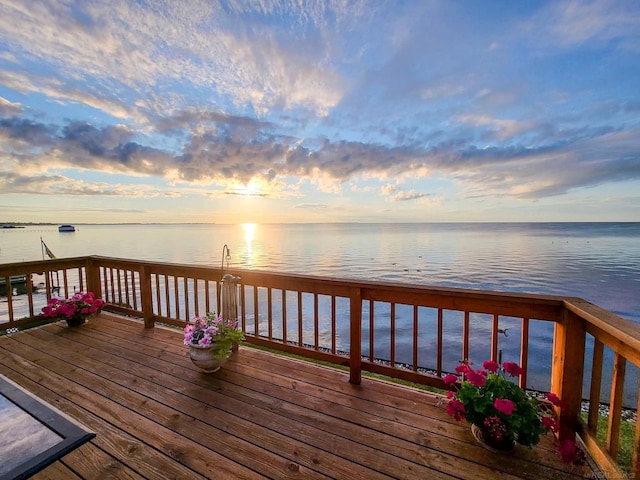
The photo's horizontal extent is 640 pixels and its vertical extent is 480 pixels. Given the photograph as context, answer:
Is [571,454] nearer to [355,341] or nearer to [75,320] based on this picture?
[355,341]

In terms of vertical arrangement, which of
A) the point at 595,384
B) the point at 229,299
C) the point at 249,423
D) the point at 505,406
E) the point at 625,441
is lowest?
the point at 625,441

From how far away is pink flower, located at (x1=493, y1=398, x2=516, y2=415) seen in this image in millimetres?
1532

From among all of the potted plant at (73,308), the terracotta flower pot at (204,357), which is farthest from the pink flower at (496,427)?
the potted plant at (73,308)

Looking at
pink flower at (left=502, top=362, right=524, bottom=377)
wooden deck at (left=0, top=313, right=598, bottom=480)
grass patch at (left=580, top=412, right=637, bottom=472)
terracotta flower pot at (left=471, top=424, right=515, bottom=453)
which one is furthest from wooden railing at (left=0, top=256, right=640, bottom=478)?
grass patch at (left=580, top=412, right=637, bottom=472)

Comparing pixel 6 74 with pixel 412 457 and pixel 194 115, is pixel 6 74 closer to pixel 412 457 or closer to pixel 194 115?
pixel 194 115

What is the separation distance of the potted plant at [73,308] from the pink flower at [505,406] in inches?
197

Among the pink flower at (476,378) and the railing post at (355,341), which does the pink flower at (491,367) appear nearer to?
the pink flower at (476,378)

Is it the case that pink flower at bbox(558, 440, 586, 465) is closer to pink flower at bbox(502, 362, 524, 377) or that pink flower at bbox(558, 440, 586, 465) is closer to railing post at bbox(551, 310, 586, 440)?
railing post at bbox(551, 310, 586, 440)

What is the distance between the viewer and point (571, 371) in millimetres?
1746

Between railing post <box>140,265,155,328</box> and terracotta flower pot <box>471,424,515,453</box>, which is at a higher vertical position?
railing post <box>140,265,155,328</box>

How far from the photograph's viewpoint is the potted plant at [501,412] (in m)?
1.57

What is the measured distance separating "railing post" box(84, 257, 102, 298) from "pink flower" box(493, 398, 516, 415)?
566cm

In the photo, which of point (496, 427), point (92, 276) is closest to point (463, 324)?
point (496, 427)

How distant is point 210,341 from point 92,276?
3.48 m
